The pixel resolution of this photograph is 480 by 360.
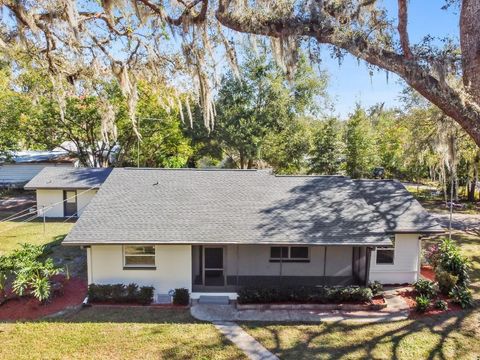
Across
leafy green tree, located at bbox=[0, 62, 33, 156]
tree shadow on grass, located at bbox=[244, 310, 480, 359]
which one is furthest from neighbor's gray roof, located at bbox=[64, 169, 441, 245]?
leafy green tree, located at bbox=[0, 62, 33, 156]

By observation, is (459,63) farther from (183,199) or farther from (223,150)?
(223,150)

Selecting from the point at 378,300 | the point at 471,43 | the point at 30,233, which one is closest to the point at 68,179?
the point at 30,233

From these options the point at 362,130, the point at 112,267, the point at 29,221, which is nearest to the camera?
the point at 112,267

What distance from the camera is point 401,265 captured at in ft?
46.2

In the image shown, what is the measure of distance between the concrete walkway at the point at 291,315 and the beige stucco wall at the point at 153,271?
3.98ft

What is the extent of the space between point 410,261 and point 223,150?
21618 mm

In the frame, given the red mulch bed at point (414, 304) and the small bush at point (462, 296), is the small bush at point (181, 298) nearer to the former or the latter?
the red mulch bed at point (414, 304)

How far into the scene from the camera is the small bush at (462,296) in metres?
12.3

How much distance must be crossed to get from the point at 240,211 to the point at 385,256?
585 centimetres

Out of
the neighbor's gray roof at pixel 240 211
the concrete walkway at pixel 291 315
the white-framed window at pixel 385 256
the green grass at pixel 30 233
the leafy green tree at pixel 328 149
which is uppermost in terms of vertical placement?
the leafy green tree at pixel 328 149

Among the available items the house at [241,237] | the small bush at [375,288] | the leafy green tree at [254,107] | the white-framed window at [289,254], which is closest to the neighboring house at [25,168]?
the leafy green tree at [254,107]

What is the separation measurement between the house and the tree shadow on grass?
90.3 inches

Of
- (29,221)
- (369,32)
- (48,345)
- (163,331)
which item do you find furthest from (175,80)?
(29,221)

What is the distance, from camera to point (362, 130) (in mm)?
28953
